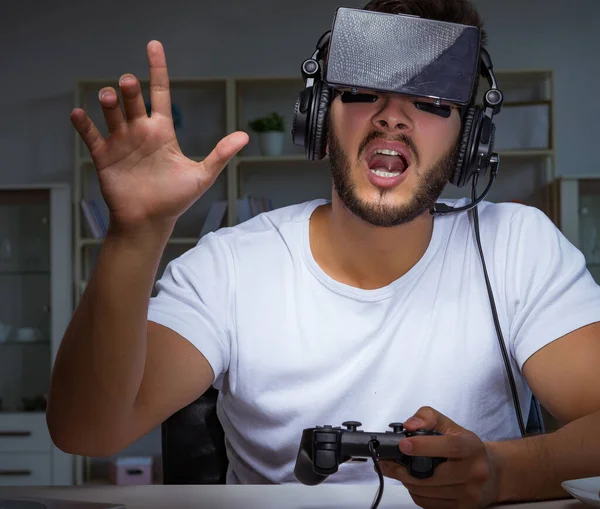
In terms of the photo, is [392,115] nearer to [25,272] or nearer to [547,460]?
[547,460]

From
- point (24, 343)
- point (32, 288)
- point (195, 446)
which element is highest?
point (32, 288)

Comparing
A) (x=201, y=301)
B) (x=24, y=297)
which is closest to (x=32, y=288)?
(x=24, y=297)

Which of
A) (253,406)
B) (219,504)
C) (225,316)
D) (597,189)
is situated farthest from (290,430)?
(597,189)

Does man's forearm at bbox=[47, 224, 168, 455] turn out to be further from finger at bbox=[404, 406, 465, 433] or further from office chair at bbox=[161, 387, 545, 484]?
finger at bbox=[404, 406, 465, 433]

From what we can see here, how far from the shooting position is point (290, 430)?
1292 millimetres

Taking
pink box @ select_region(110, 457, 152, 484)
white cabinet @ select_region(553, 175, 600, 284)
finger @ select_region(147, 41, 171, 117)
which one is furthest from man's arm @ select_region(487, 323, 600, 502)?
pink box @ select_region(110, 457, 152, 484)

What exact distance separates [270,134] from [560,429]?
3152 mm

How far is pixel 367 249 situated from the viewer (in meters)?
1.40

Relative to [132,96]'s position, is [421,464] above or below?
below

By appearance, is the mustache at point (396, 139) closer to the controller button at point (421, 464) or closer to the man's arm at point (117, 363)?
the man's arm at point (117, 363)

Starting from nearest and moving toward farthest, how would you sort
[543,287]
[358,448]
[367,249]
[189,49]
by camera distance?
[358,448] < [543,287] < [367,249] < [189,49]

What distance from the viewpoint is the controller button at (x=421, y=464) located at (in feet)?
2.83

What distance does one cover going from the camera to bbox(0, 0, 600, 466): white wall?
4277 mm

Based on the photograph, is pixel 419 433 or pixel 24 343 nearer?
pixel 419 433
